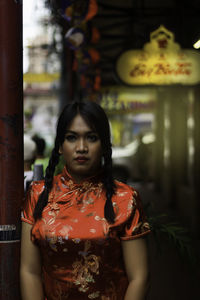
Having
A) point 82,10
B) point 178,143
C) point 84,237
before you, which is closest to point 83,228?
point 84,237

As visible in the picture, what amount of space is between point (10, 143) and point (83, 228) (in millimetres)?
512

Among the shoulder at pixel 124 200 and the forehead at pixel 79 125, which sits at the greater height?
the forehead at pixel 79 125

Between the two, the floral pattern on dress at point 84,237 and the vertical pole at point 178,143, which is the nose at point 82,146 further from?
the vertical pole at point 178,143

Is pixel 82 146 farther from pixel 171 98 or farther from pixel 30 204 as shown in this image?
pixel 171 98

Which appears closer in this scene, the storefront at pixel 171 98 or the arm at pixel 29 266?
the arm at pixel 29 266

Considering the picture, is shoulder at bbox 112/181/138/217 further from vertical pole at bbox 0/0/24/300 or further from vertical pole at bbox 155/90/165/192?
vertical pole at bbox 155/90/165/192

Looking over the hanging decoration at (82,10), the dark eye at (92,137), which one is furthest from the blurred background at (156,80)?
the dark eye at (92,137)

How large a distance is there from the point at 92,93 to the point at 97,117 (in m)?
8.67

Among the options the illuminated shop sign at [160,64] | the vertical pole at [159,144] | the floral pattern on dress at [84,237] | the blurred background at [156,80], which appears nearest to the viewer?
the floral pattern on dress at [84,237]

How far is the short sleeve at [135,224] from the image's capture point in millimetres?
1750

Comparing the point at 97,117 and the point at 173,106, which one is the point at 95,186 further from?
the point at 173,106

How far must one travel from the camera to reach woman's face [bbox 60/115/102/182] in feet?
5.97

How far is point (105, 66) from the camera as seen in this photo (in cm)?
1348

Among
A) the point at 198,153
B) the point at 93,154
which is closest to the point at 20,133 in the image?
the point at 93,154
